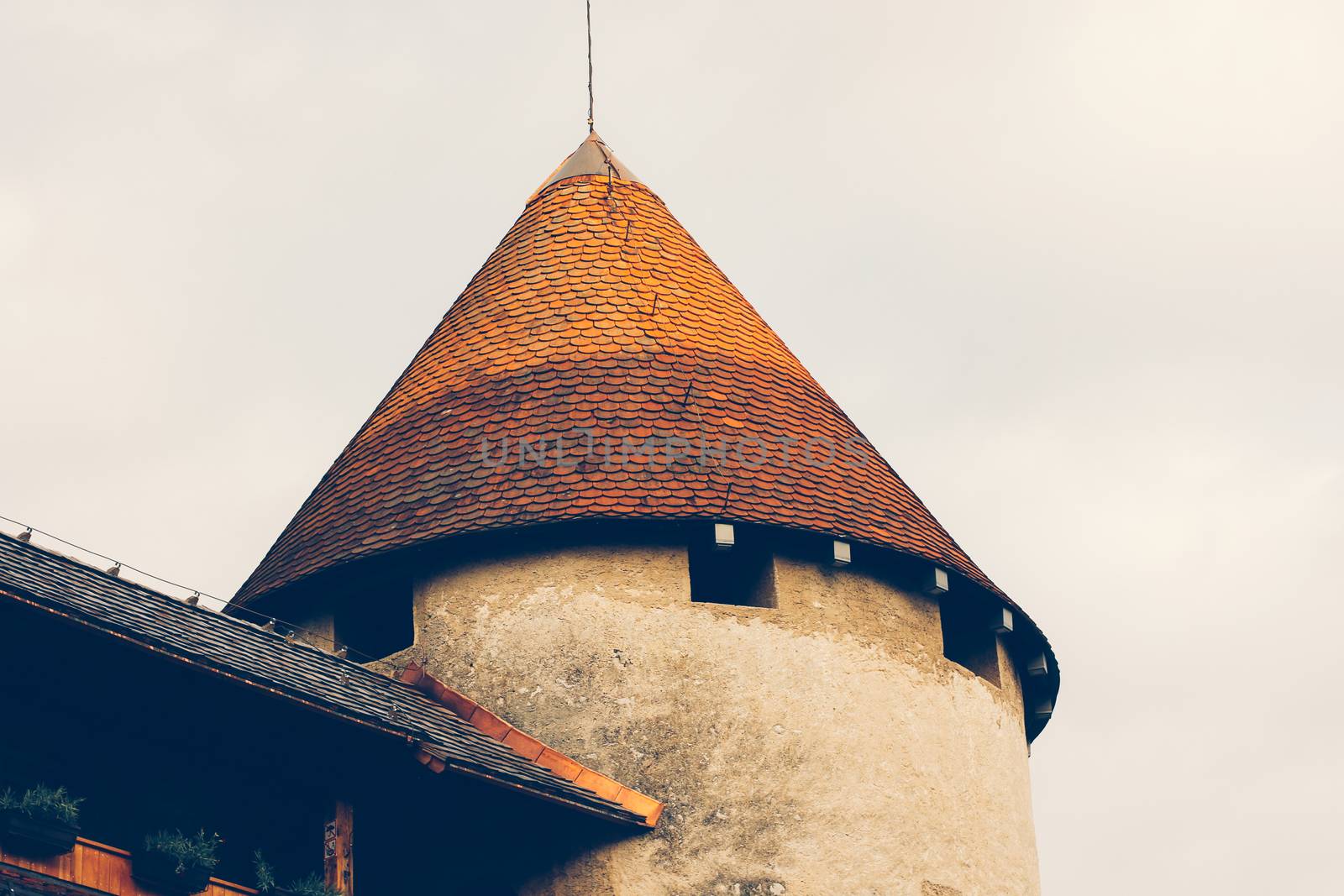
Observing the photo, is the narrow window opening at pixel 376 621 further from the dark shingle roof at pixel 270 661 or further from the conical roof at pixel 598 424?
the dark shingle roof at pixel 270 661

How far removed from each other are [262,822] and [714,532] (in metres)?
4.10

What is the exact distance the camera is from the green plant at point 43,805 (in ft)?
35.4

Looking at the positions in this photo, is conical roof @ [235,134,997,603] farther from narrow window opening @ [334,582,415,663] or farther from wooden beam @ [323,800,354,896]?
wooden beam @ [323,800,354,896]

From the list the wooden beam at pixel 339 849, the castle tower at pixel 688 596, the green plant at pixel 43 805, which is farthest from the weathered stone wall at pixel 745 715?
the green plant at pixel 43 805

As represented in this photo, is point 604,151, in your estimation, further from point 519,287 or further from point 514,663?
point 514,663

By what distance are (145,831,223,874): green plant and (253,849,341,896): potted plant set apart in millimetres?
340

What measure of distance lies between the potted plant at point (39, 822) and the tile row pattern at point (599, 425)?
5156 millimetres

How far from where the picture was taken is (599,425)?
16.4 meters

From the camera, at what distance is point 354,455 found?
695 inches

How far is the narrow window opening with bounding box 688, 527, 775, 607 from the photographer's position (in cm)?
1579

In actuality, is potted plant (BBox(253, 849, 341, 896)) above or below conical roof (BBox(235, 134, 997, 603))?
below

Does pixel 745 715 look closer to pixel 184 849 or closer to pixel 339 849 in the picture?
pixel 339 849

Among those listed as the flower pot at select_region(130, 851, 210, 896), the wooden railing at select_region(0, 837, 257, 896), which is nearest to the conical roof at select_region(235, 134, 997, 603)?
the flower pot at select_region(130, 851, 210, 896)

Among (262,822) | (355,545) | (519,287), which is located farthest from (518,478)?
(262,822)
